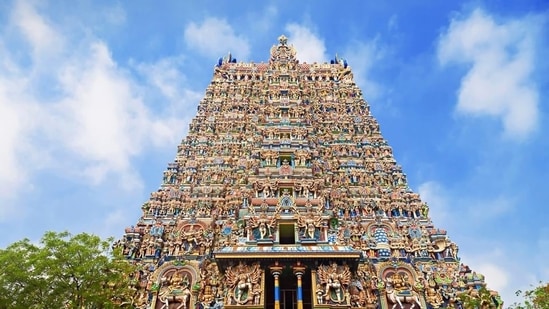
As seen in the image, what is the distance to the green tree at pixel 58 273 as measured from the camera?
1570 centimetres

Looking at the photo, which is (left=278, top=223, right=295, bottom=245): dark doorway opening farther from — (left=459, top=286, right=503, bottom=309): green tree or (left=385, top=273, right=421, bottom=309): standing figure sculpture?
(left=459, top=286, right=503, bottom=309): green tree

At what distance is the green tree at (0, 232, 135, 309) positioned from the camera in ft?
51.5

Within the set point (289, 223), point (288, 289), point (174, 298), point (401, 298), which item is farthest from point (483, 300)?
point (174, 298)

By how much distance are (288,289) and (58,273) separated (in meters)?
10.4

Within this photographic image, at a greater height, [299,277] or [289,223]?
[289,223]

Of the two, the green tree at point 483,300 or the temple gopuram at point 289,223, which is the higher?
the temple gopuram at point 289,223

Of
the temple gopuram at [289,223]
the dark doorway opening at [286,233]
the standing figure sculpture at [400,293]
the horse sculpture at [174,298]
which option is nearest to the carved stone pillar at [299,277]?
Answer: the temple gopuram at [289,223]

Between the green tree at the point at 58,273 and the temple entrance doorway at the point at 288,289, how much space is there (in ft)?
23.1

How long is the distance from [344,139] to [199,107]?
1212 cm

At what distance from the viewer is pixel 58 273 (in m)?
16.4

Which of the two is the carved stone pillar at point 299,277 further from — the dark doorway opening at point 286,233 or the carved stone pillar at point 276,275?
the dark doorway opening at point 286,233

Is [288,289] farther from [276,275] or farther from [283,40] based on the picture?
[283,40]

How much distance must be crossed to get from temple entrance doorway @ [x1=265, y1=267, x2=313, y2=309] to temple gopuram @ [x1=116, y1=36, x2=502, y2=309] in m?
0.05

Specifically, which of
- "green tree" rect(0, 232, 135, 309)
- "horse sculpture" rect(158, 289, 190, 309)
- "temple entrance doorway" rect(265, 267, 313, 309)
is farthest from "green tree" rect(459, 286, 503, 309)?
"green tree" rect(0, 232, 135, 309)
